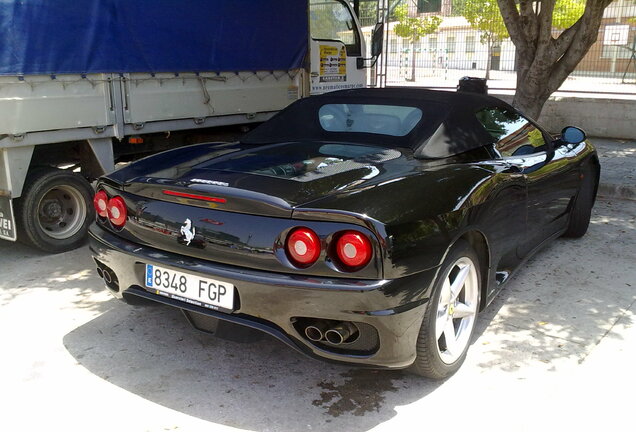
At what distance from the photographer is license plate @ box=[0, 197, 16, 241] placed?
4848 millimetres

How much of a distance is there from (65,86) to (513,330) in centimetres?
384

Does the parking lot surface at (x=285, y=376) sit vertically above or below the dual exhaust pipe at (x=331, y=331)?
below

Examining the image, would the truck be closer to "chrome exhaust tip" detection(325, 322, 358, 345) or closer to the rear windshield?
the rear windshield

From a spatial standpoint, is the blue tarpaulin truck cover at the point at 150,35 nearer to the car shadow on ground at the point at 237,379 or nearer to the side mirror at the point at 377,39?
the side mirror at the point at 377,39

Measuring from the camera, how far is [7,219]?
→ 4.89 metres

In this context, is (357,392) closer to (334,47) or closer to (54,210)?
(54,210)

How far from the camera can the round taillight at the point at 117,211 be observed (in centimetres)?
323

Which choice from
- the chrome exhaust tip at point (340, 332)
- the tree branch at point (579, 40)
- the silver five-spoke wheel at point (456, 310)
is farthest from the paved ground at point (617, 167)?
the chrome exhaust tip at point (340, 332)

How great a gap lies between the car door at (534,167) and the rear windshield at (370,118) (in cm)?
54

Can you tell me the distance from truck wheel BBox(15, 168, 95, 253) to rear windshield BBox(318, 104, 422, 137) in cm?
248

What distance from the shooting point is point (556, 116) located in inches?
454

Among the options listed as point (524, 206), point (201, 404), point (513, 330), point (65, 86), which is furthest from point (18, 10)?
point (513, 330)

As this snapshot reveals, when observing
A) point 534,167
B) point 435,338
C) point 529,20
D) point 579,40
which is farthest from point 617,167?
point 435,338

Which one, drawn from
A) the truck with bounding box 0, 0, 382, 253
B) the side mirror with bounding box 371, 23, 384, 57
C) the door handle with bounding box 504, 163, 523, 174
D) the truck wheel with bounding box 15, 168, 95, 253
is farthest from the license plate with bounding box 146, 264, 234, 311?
the side mirror with bounding box 371, 23, 384, 57
